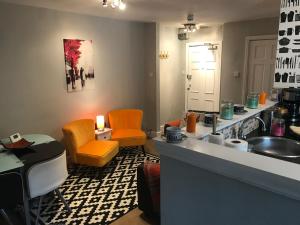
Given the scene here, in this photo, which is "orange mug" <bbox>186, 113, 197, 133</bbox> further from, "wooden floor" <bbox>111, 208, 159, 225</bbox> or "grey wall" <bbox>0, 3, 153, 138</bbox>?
"grey wall" <bbox>0, 3, 153, 138</bbox>

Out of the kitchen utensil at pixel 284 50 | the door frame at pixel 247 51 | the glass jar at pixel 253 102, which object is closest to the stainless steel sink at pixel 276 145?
the glass jar at pixel 253 102

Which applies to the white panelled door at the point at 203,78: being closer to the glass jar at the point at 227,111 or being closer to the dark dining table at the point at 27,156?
the glass jar at the point at 227,111

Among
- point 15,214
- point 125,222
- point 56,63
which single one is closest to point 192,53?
point 56,63

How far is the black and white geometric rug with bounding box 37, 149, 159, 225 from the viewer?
2627 millimetres

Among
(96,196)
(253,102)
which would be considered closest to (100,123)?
(96,196)

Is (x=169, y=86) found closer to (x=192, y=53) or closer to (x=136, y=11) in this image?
(x=192, y=53)

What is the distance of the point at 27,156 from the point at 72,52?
6.43 feet

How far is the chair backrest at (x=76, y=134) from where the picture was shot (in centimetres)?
340

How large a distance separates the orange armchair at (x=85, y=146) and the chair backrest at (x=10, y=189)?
1.28 m

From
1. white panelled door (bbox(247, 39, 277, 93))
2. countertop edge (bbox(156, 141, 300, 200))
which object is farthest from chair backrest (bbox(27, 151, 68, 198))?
white panelled door (bbox(247, 39, 277, 93))

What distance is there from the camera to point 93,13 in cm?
384

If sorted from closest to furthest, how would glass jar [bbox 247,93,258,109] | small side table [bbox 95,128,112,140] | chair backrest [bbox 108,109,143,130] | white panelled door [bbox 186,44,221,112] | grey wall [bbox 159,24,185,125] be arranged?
glass jar [bbox 247,93,258,109]
small side table [bbox 95,128,112,140]
chair backrest [bbox 108,109,143,130]
grey wall [bbox 159,24,185,125]
white panelled door [bbox 186,44,221,112]

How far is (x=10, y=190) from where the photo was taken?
6.68 feet

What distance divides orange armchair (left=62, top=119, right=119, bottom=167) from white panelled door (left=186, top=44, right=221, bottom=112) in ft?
10.0
